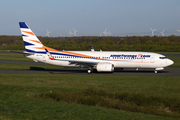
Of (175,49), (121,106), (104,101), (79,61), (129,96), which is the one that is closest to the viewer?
(121,106)

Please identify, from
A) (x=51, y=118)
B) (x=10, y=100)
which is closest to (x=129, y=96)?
(x=51, y=118)

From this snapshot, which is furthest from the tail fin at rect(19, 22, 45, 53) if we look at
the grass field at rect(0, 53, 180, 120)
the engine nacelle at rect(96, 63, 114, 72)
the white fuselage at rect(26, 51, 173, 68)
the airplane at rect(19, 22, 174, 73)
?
the grass field at rect(0, 53, 180, 120)

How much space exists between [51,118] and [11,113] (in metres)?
2.54

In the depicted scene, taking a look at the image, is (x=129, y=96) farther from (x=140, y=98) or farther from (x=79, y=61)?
(x=79, y=61)

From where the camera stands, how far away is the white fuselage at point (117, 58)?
34875mm

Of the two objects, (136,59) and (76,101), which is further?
(136,59)

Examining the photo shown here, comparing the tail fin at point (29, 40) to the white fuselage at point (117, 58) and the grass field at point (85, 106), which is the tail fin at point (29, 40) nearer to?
the white fuselage at point (117, 58)

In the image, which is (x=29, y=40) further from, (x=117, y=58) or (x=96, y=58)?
(x=117, y=58)

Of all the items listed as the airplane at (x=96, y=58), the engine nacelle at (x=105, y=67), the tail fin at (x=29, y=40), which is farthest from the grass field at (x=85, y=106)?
the tail fin at (x=29, y=40)

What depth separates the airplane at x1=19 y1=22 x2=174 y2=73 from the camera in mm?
34812

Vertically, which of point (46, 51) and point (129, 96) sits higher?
point (46, 51)

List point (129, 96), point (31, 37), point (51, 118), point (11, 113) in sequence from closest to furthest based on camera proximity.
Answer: point (51, 118)
point (11, 113)
point (129, 96)
point (31, 37)

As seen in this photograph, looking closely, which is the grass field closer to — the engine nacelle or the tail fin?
the engine nacelle

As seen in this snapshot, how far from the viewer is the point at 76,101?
16031mm
